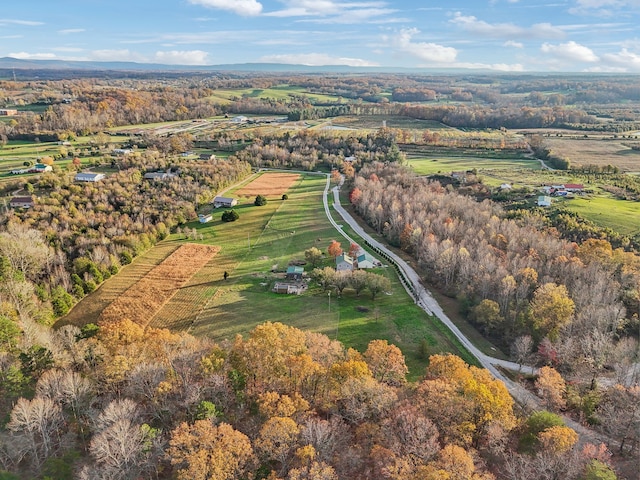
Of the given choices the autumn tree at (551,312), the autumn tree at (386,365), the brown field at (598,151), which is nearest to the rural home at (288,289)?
the autumn tree at (386,365)

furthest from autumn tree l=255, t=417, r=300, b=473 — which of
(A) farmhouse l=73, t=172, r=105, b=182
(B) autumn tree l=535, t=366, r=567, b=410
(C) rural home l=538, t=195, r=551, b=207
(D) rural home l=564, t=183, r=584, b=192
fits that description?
(D) rural home l=564, t=183, r=584, b=192

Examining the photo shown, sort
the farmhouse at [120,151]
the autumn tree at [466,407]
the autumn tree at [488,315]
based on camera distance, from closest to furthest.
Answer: the autumn tree at [466,407] → the autumn tree at [488,315] → the farmhouse at [120,151]

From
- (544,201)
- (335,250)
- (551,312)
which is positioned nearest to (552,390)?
(551,312)

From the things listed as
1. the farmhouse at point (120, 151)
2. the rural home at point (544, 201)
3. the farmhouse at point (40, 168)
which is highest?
the farmhouse at point (120, 151)

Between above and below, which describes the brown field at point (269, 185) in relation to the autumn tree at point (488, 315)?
above

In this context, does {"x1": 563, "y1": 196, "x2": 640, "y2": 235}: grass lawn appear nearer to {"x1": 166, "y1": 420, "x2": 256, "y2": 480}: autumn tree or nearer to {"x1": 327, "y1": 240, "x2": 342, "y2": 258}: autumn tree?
{"x1": 327, "y1": 240, "x2": 342, "y2": 258}: autumn tree

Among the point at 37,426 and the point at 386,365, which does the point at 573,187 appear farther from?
the point at 37,426

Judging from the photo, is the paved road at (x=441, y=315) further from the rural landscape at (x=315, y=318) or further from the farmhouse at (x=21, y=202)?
the farmhouse at (x=21, y=202)
